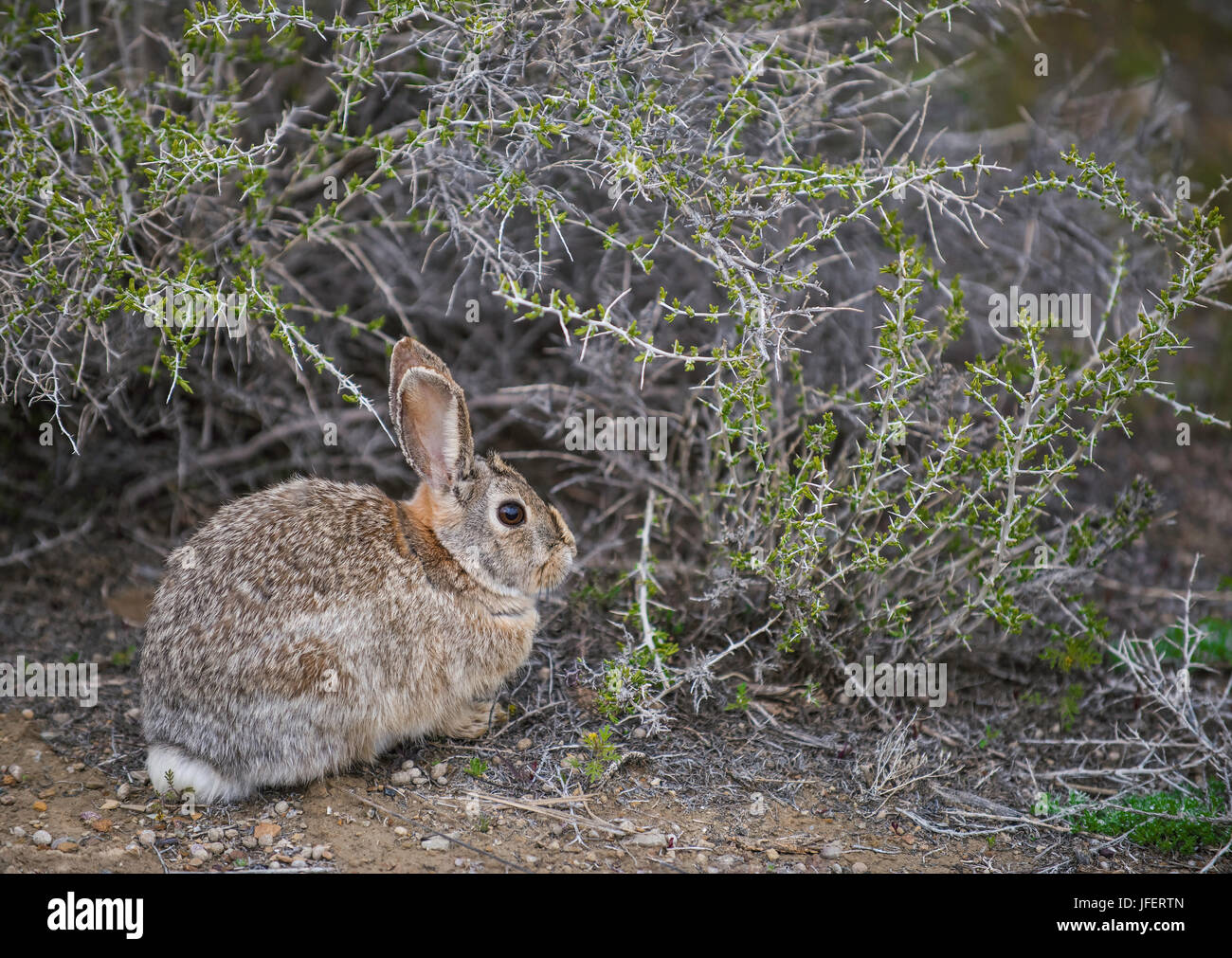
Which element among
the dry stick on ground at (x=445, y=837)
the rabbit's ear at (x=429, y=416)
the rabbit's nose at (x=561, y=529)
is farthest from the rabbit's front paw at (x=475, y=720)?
the rabbit's ear at (x=429, y=416)

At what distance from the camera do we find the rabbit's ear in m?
4.65

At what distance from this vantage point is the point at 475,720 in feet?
16.8

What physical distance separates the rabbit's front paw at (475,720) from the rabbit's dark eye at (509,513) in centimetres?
90

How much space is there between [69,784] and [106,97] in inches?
121

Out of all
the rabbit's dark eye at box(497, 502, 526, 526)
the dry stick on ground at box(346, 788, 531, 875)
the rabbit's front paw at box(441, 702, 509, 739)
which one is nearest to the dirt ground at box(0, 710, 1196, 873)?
the dry stick on ground at box(346, 788, 531, 875)

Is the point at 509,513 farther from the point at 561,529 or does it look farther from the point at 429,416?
the point at 429,416

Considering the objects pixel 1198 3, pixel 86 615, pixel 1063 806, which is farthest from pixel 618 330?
pixel 1198 3

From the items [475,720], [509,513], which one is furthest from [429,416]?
[475,720]

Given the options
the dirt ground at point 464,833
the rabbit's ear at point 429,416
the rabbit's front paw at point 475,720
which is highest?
the rabbit's ear at point 429,416

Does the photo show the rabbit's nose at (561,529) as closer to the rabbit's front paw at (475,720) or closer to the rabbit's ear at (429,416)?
the rabbit's ear at (429,416)

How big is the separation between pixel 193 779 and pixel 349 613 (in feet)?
3.09

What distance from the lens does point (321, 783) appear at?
15.2ft

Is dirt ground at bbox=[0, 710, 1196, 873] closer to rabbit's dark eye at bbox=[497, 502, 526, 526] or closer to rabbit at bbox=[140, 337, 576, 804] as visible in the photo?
rabbit at bbox=[140, 337, 576, 804]

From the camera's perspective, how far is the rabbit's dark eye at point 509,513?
Answer: 4.99 meters
